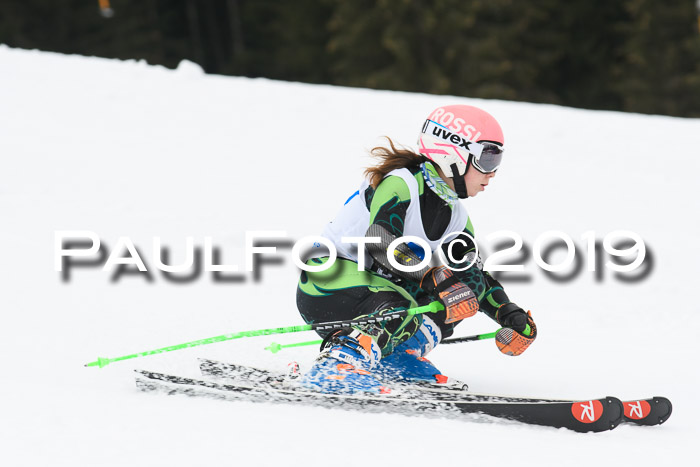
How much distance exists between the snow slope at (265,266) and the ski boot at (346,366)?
27 cm

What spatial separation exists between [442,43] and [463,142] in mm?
20962

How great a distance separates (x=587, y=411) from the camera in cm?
364

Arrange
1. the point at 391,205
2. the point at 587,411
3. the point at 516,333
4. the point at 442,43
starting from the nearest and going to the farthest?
1. the point at 587,411
2. the point at 391,205
3. the point at 516,333
4. the point at 442,43

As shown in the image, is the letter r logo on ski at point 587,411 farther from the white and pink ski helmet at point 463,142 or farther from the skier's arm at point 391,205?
the white and pink ski helmet at point 463,142

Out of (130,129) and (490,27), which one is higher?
(490,27)

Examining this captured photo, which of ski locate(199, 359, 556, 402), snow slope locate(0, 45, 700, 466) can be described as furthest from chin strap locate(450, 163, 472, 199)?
snow slope locate(0, 45, 700, 466)

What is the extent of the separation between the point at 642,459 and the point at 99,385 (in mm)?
2304

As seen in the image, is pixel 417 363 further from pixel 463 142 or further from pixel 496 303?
pixel 463 142

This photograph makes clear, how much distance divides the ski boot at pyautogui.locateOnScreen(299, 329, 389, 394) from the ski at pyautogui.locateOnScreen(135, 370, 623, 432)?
0.08m

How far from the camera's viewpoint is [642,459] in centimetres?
334

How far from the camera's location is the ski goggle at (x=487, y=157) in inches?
165

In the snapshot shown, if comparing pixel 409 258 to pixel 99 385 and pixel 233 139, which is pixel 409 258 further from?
pixel 233 139

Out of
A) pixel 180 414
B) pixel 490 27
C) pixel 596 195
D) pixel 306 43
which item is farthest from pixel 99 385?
pixel 306 43

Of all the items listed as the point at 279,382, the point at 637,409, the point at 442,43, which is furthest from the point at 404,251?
the point at 442,43
